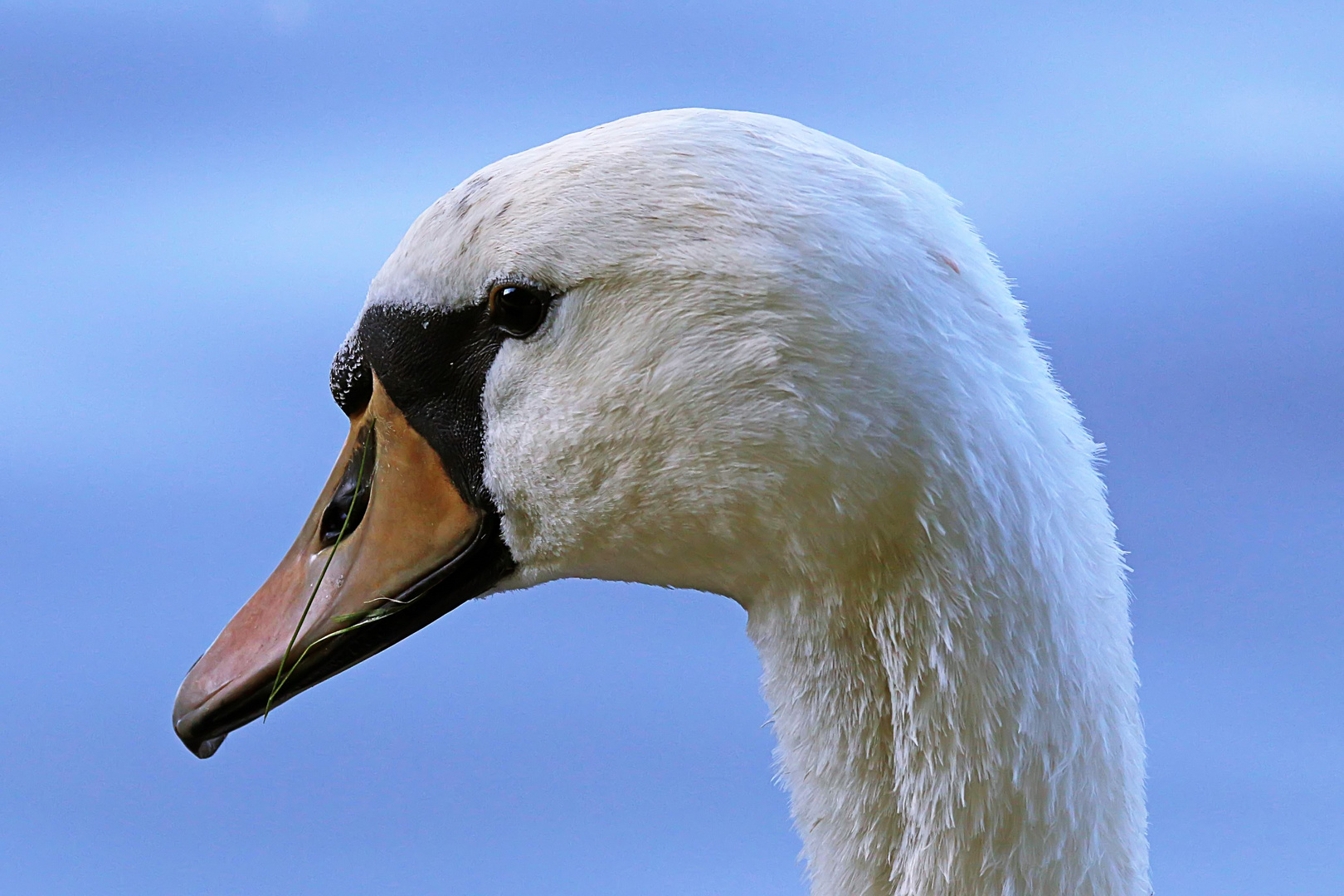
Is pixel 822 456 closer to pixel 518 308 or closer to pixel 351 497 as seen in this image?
pixel 518 308

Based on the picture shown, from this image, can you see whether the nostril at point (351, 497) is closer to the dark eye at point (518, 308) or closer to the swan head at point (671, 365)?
the swan head at point (671, 365)

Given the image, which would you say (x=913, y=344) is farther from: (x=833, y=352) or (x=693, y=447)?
(x=693, y=447)

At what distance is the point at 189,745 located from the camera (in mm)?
1814

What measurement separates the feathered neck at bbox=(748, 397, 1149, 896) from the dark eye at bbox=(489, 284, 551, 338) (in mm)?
398

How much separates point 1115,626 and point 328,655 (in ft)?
3.05

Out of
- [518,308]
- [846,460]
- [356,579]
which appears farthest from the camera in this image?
[356,579]

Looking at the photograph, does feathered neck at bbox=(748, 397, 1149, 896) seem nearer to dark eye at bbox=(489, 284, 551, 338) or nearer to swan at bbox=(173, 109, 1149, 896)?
swan at bbox=(173, 109, 1149, 896)

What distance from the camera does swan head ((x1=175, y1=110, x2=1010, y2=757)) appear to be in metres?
1.37

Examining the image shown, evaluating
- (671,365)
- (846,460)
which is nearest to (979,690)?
(846,460)

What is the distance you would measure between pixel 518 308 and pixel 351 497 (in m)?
0.40

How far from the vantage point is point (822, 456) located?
139 cm

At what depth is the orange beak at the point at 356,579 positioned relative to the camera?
5.58ft

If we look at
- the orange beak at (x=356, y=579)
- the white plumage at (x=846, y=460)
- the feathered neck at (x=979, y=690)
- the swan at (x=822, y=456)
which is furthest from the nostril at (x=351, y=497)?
the feathered neck at (x=979, y=690)

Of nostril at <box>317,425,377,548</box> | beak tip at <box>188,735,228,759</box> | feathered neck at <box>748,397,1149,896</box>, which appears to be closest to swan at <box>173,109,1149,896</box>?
feathered neck at <box>748,397,1149,896</box>
